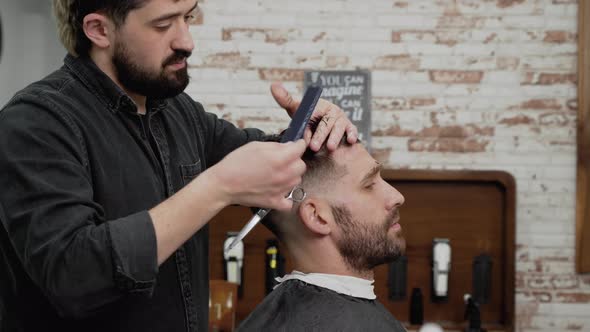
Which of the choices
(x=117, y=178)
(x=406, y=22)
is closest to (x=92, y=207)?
(x=117, y=178)

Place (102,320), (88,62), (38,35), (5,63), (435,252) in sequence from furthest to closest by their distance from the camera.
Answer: (38,35), (5,63), (435,252), (88,62), (102,320)

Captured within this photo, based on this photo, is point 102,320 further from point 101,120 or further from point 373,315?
point 373,315

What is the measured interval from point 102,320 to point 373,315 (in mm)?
648

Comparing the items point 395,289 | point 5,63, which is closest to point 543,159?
point 395,289

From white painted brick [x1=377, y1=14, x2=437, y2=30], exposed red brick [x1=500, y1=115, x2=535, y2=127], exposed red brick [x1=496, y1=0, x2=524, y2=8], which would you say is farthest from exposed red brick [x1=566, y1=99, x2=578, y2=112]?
white painted brick [x1=377, y1=14, x2=437, y2=30]

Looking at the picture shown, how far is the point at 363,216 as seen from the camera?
173 centimetres

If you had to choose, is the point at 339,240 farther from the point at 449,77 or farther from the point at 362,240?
the point at 449,77

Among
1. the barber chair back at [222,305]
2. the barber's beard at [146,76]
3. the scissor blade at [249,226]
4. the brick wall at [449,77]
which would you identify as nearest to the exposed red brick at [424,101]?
the brick wall at [449,77]

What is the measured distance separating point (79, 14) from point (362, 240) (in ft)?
2.81

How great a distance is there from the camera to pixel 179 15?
5.11ft

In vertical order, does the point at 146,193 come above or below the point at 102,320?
above

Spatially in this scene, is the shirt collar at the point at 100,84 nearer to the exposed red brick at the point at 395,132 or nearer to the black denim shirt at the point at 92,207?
the black denim shirt at the point at 92,207

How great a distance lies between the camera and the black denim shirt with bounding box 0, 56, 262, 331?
4.04ft

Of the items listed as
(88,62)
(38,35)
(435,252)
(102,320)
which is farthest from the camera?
(38,35)
